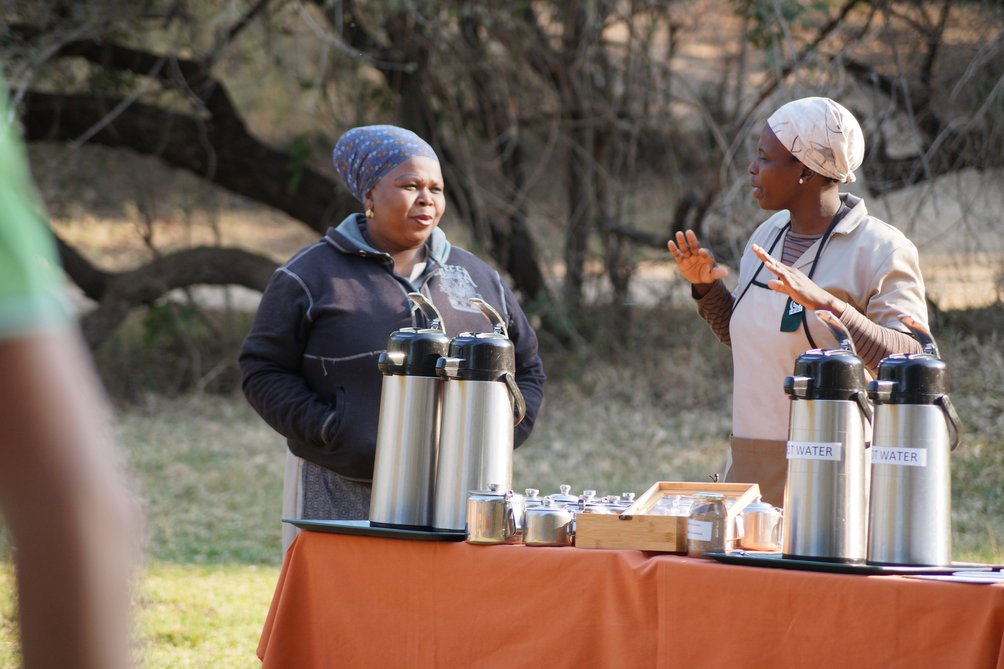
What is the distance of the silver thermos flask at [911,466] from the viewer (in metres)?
2.43

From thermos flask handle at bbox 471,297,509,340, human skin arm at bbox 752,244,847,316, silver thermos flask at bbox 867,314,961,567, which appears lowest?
silver thermos flask at bbox 867,314,961,567

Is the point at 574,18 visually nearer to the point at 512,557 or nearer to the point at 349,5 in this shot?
the point at 349,5

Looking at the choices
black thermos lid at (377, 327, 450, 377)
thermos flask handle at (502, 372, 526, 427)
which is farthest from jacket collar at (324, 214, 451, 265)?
thermos flask handle at (502, 372, 526, 427)

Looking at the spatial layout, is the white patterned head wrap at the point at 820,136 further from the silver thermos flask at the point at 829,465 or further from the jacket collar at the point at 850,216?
the silver thermos flask at the point at 829,465

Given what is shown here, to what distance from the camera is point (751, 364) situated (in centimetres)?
327

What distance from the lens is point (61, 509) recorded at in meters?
0.96

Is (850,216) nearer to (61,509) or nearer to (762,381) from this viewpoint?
(762,381)

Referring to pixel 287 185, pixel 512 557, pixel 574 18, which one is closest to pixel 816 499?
pixel 512 557

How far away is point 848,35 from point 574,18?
192cm

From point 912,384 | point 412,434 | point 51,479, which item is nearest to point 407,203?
point 412,434

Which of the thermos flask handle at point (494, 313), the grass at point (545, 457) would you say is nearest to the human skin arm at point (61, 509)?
the thermos flask handle at point (494, 313)

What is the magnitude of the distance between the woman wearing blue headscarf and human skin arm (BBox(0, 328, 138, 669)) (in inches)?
95.5

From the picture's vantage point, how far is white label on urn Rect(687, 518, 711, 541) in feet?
8.64

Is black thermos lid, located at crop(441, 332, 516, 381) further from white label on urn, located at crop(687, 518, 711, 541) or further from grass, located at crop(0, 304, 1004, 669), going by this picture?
grass, located at crop(0, 304, 1004, 669)
